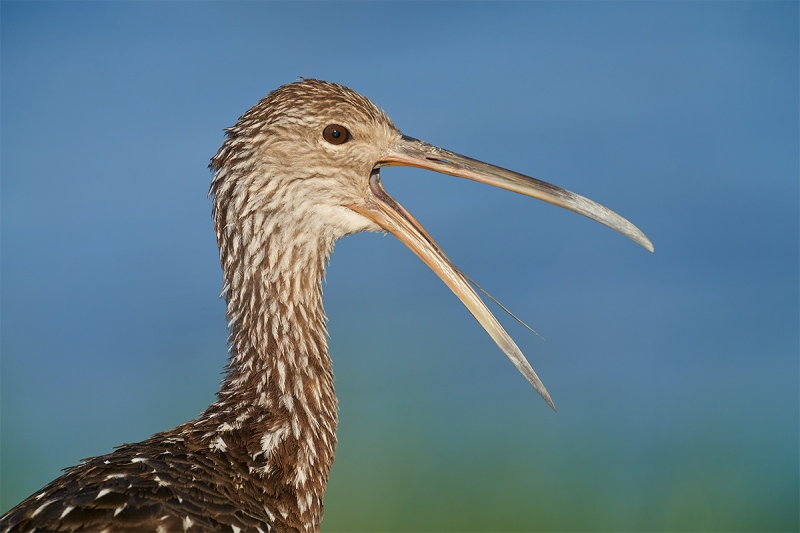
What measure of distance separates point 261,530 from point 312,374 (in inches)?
35.5

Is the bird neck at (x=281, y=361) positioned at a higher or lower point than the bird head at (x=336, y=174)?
lower

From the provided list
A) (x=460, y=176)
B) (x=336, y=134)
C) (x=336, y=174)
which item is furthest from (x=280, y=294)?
(x=460, y=176)

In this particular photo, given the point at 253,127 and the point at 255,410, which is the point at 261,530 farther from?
the point at 253,127

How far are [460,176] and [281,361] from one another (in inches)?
46.6

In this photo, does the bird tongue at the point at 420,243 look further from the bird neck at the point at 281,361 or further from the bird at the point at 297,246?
the bird neck at the point at 281,361

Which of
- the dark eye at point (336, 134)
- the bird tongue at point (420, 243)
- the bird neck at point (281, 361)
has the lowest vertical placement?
the bird neck at point (281, 361)

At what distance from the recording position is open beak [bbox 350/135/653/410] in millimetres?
3600

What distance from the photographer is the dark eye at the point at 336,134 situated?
12.0 ft

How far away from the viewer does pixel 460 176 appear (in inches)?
146

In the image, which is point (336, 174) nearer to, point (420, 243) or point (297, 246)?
point (297, 246)

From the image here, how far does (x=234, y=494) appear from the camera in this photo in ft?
10.3

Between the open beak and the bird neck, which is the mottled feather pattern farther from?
the open beak

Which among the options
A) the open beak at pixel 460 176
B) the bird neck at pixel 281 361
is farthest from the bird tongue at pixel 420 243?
the bird neck at pixel 281 361

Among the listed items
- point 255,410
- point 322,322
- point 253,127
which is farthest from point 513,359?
point 253,127
